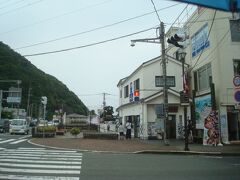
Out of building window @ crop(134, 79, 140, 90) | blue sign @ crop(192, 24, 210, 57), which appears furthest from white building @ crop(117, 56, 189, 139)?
Result: blue sign @ crop(192, 24, 210, 57)

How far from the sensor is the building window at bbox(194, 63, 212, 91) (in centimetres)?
2797

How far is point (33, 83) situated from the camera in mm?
71625

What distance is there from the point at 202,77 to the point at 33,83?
48.4 m

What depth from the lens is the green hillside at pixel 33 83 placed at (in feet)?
165

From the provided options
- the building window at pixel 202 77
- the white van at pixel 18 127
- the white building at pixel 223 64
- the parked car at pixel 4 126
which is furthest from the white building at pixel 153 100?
the parked car at pixel 4 126

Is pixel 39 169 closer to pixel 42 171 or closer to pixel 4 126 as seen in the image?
pixel 42 171

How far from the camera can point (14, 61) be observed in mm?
52562

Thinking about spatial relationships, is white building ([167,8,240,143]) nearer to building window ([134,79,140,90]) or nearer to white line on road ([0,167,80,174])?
building window ([134,79,140,90])

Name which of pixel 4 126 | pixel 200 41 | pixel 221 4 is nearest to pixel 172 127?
pixel 200 41

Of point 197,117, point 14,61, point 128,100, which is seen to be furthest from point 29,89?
point 197,117

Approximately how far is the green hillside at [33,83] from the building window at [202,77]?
23.8m

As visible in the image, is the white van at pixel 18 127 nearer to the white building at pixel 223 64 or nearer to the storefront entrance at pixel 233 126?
the white building at pixel 223 64

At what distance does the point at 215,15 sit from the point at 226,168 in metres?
15.4

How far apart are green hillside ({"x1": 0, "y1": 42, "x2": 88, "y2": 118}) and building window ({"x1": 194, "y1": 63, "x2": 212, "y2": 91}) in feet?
78.0
